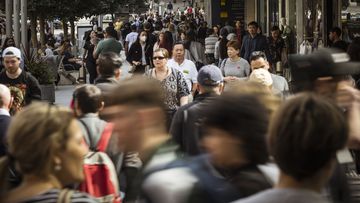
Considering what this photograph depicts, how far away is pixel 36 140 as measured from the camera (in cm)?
361

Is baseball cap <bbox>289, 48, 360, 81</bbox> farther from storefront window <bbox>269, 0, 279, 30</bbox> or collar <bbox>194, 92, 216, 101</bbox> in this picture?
storefront window <bbox>269, 0, 279, 30</bbox>

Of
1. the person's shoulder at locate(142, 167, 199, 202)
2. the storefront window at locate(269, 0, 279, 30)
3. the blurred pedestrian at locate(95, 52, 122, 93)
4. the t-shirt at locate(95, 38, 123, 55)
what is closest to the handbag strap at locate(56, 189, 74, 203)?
the person's shoulder at locate(142, 167, 199, 202)

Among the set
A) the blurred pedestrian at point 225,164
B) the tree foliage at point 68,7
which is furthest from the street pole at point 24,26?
the blurred pedestrian at point 225,164

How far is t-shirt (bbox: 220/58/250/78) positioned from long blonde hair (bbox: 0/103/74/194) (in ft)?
28.5

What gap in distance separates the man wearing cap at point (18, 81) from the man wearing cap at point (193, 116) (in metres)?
2.48

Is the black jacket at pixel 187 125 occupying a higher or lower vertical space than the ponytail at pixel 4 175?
lower

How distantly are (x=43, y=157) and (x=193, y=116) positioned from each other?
3.86 metres

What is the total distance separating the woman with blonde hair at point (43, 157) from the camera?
359 centimetres

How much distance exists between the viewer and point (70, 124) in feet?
12.4

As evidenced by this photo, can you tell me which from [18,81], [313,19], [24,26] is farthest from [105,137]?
[313,19]

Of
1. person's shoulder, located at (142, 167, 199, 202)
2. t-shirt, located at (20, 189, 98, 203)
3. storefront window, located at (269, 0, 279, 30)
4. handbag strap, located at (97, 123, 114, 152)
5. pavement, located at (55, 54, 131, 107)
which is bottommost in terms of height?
pavement, located at (55, 54, 131, 107)

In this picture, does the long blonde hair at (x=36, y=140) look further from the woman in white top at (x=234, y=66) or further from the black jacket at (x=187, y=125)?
the woman in white top at (x=234, y=66)

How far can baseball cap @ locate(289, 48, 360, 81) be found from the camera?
443 centimetres

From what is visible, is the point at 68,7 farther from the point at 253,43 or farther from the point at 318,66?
the point at 318,66
